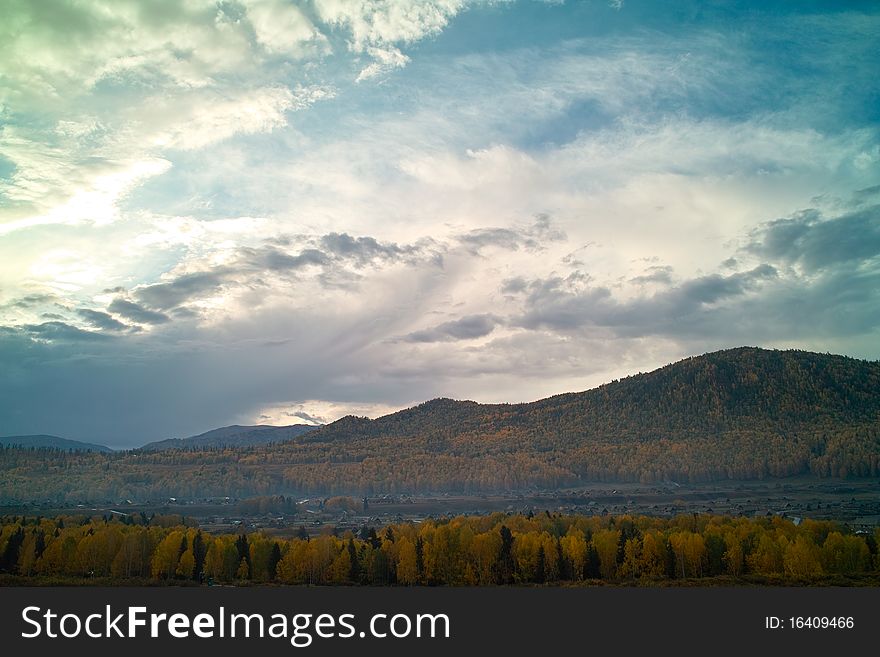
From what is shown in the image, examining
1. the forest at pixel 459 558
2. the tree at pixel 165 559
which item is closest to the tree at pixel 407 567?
the forest at pixel 459 558

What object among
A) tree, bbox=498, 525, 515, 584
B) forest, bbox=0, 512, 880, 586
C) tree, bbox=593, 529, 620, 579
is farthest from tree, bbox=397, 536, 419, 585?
tree, bbox=593, 529, 620, 579

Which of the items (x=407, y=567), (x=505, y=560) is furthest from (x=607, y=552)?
(x=407, y=567)

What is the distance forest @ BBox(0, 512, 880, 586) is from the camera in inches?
4058

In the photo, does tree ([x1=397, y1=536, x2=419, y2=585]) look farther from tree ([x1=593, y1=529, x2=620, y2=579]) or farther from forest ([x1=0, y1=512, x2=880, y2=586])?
tree ([x1=593, y1=529, x2=620, y2=579])

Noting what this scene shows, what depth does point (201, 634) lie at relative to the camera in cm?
7319

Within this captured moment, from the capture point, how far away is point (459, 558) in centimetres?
11231

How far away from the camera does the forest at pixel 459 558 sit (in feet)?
338

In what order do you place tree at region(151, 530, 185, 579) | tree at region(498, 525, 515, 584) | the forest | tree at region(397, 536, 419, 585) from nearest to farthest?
the forest
tree at region(498, 525, 515, 584)
tree at region(397, 536, 419, 585)
tree at region(151, 530, 185, 579)

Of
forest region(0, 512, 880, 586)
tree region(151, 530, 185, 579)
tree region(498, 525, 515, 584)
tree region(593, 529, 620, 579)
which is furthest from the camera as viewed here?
tree region(151, 530, 185, 579)

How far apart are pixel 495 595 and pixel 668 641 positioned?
33.5 metres

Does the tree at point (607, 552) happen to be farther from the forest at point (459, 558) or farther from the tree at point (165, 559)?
the tree at point (165, 559)

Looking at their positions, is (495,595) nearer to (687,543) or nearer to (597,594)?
(597,594)

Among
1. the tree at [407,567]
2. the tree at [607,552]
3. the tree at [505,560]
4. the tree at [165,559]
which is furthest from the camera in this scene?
the tree at [165,559]

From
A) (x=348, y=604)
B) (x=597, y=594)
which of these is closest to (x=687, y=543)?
(x=597, y=594)
